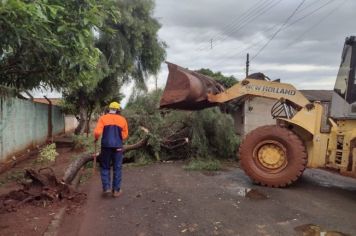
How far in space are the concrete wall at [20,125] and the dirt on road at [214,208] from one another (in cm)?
344

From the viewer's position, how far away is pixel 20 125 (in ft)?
42.5

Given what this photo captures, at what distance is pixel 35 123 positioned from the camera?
15664 millimetres

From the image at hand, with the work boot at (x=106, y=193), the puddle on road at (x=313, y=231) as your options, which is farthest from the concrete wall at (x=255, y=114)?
the puddle on road at (x=313, y=231)

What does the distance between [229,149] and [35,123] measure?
8.22 m

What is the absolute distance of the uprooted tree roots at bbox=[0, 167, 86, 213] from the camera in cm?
673

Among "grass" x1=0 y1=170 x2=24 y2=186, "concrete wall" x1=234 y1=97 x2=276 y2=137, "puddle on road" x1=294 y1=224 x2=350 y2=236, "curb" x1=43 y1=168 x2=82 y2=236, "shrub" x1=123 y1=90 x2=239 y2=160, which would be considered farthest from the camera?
"concrete wall" x1=234 y1=97 x2=276 y2=137

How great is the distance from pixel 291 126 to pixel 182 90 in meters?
2.56

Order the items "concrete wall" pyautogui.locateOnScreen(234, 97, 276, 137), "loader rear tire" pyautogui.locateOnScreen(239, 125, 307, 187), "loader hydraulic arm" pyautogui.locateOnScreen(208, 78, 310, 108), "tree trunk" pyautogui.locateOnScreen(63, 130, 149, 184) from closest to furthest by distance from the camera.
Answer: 1. "loader rear tire" pyautogui.locateOnScreen(239, 125, 307, 187)
2. "tree trunk" pyautogui.locateOnScreen(63, 130, 149, 184)
3. "loader hydraulic arm" pyautogui.locateOnScreen(208, 78, 310, 108)
4. "concrete wall" pyautogui.locateOnScreen(234, 97, 276, 137)

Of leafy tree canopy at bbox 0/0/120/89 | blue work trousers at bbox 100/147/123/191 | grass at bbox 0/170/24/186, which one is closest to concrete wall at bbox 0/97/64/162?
grass at bbox 0/170/24/186

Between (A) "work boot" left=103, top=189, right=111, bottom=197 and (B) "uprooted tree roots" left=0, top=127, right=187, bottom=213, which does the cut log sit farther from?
(A) "work boot" left=103, top=189, right=111, bottom=197

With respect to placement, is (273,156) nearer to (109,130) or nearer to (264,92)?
(264,92)

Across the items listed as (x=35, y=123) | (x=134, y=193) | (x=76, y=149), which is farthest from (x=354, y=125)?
(x=35, y=123)

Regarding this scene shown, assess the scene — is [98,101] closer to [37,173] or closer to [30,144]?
[30,144]

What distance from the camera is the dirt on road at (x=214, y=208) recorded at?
18.2ft
